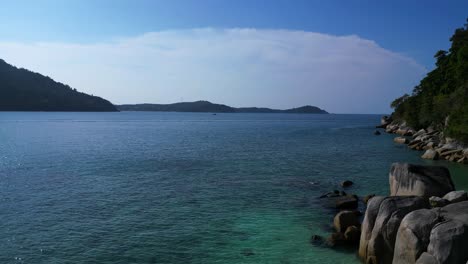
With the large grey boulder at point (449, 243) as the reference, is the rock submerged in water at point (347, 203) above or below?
below

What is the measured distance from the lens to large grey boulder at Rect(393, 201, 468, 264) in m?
12.9

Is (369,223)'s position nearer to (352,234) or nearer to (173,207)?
(352,234)

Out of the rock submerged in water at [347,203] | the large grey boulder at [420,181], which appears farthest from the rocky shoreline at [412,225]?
the rock submerged in water at [347,203]

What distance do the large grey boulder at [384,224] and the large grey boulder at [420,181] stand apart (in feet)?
11.4

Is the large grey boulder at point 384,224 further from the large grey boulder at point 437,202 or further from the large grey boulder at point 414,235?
the large grey boulder at point 437,202

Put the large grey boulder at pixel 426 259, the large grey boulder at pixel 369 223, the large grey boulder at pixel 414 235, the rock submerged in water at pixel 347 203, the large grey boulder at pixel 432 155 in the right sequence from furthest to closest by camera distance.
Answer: the large grey boulder at pixel 432 155, the rock submerged in water at pixel 347 203, the large grey boulder at pixel 369 223, the large grey boulder at pixel 414 235, the large grey boulder at pixel 426 259

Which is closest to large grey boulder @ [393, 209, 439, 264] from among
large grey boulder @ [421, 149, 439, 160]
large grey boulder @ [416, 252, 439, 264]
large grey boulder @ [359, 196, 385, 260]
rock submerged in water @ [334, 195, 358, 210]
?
large grey boulder @ [416, 252, 439, 264]

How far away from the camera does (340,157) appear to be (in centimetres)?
5506

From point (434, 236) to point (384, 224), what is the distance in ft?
8.65

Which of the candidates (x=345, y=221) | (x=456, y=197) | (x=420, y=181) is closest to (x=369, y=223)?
(x=345, y=221)

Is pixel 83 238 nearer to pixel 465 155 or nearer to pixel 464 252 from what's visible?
pixel 464 252

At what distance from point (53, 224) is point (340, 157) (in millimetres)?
40947

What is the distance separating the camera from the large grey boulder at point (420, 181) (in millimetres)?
19953

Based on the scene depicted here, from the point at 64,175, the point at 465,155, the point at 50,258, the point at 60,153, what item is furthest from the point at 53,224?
the point at 465,155
